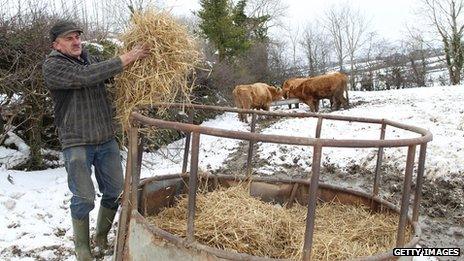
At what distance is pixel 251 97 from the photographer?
1543 cm

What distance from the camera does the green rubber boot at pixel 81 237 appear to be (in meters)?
3.76

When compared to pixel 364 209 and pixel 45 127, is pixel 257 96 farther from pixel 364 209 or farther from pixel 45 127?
pixel 364 209

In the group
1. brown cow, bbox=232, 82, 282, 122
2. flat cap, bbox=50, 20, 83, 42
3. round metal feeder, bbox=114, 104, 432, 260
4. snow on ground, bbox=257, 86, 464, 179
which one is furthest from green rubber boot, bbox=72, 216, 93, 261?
brown cow, bbox=232, 82, 282, 122

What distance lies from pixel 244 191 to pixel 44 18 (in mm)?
3970

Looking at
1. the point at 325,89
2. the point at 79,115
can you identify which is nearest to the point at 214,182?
the point at 79,115

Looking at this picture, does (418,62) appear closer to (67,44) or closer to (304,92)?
(304,92)

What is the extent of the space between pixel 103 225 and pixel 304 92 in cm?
1391

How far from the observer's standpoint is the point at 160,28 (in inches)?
130

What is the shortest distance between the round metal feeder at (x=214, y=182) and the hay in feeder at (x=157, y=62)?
0.56 feet

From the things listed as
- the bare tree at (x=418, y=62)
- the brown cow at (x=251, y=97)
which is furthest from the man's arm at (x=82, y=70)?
the bare tree at (x=418, y=62)

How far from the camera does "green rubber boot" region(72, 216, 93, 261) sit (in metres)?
3.76

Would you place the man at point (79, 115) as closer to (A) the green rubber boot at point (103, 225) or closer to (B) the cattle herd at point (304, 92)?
(A) the green rubber boot at point (103, 225)

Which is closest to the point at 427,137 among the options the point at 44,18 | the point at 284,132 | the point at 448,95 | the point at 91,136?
the point at 91,136

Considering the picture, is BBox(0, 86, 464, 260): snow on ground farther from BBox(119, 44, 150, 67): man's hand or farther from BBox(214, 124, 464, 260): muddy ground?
BBox(119, 44, 150, 67): man's hand
